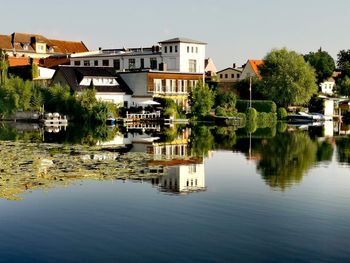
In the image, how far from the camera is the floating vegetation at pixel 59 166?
879 inches

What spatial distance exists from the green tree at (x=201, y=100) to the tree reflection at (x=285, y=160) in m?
27.6

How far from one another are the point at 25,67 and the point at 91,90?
78.0 feet

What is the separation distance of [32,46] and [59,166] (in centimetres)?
9441

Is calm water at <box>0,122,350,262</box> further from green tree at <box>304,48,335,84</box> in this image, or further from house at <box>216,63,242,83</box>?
green tree at <box>304,48,335,84</box>

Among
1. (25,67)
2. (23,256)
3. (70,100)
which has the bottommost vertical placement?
(23,256)

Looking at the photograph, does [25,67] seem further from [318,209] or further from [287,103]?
[318,209]

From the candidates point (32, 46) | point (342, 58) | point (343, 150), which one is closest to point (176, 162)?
point (343, 150)

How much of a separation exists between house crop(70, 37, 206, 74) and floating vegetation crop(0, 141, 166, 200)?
160 feet

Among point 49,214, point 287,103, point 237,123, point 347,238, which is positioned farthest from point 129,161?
point 287,103

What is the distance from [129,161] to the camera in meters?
29.5

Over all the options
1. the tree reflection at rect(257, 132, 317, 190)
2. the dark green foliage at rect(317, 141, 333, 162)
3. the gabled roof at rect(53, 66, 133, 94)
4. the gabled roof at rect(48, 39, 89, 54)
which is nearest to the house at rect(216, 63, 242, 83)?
the gabled roof at rect(53, 66, 133, 94)

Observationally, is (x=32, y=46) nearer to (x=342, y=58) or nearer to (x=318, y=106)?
(x=318, y=106)

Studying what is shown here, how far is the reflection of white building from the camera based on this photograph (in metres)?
22.2

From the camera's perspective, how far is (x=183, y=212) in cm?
1775
